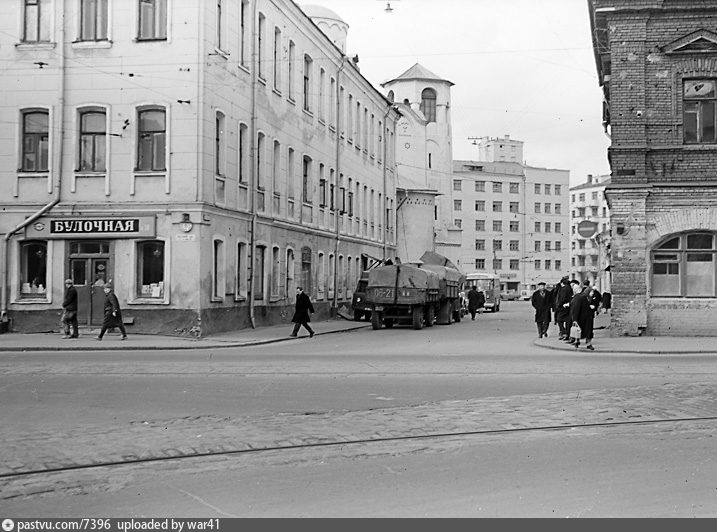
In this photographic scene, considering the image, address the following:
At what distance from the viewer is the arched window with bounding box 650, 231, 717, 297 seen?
27.3 m

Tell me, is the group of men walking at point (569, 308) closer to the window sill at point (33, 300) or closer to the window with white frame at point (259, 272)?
the window with white frame at point (259, 272)

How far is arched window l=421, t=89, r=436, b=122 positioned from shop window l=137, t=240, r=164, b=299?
179ft

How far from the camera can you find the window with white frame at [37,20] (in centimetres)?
2972

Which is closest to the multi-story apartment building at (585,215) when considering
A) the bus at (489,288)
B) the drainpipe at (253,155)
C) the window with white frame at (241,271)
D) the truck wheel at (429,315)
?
the bus at (489,288)

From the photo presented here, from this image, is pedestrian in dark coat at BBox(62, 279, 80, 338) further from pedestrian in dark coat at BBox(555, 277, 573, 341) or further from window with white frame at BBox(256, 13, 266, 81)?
pedestrian in dark coat at BBox(555, 277, 573, 341)

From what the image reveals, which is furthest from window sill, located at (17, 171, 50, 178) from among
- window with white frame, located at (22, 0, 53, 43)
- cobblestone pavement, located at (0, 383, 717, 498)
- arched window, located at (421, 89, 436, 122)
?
arched window, located at (421, 89, 436, 122)

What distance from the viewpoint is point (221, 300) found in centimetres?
3050

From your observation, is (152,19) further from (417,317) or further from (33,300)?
(417,317)

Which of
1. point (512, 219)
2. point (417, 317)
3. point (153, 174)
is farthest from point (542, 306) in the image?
point (512, 219)

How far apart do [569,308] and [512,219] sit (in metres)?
105

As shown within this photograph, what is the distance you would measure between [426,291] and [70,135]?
14.6 metres

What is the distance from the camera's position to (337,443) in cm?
986

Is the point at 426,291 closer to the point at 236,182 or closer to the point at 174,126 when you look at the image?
the point at 236,182

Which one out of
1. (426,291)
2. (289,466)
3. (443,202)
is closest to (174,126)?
(426,291)
